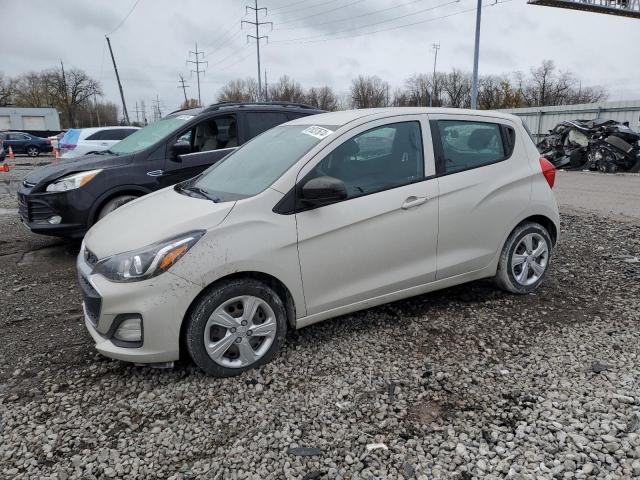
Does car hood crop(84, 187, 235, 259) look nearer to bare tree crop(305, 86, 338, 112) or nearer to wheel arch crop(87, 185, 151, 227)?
wheel arch crop(87, 185, 151, 227)

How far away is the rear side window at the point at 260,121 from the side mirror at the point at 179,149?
85 cm

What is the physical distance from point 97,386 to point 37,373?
0.53 meters

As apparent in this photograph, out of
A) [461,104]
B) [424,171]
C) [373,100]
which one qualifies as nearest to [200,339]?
[424,171]

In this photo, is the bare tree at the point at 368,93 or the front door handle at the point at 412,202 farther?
the bare tree at the point at 368,93

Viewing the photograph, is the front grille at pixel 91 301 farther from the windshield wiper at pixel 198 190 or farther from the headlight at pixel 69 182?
the headlight at pixel 69 182

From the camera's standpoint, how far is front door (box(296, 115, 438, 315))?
348 cm

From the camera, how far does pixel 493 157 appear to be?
4348 millimetres

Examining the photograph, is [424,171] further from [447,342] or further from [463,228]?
[447,342]

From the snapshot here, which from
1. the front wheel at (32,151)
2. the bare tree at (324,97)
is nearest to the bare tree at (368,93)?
the bare tree at (324,97)

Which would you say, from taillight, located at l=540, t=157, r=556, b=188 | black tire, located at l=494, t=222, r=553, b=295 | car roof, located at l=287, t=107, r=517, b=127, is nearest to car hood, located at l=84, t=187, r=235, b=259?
car roof, located at l=287, t=107, r=517, b=127

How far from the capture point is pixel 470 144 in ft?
14.0

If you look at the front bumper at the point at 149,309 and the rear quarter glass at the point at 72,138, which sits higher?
the rear quarter glass at the point at 72,138

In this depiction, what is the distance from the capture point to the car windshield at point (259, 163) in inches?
142

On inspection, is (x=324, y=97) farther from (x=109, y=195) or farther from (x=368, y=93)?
(x=109, y=195)
